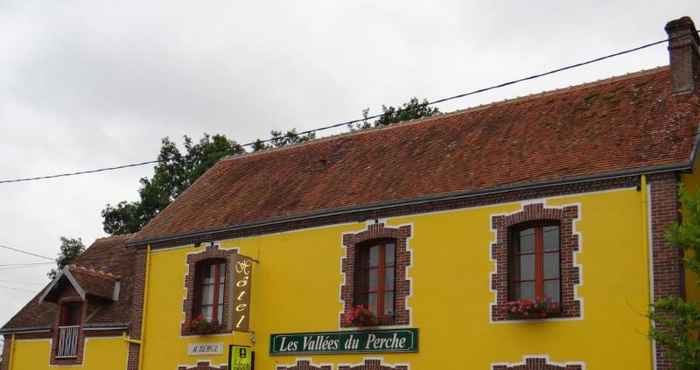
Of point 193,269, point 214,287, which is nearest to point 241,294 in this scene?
point 214,287

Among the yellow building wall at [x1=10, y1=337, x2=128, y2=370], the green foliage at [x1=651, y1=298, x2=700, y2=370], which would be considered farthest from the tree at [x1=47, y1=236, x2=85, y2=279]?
the green foliage at [x1=651, y1=298, x2=700, y2=370]

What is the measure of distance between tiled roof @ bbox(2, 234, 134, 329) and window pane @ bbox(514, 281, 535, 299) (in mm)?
10249

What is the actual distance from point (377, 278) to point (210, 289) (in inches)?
182

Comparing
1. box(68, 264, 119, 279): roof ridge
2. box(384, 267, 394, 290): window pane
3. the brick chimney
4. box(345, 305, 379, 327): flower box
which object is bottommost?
box(345, 305, 379, 327): flower box

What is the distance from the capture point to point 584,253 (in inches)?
657

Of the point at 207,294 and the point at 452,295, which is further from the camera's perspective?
the point at 207,294

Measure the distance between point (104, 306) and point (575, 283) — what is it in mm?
12728

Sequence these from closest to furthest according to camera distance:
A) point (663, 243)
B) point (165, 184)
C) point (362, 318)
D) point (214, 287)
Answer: point (663, 243), point (362, 318), point (214, 287), point (165, 184)

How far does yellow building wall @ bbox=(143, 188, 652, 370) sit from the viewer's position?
16.1 m

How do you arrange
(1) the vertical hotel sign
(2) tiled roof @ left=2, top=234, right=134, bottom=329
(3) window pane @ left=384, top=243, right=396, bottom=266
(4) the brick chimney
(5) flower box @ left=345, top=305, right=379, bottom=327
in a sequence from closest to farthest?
1. (4) the brick chimney
2. (5) flower box @ left=345, top=305, right=379, bottom=327
3. (3) window pane @ left=384, top=243, right=396, bottom=266
4. (1) the vertical hotel sign
5. (2) tiled roof @ left=2, top=234, right=134, bottom=329

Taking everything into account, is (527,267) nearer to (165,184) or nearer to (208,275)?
(208,275)

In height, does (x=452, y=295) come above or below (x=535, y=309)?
above

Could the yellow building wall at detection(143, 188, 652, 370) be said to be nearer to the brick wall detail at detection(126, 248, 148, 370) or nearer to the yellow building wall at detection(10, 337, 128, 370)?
the brick wall detail at detection(126, 248, 148, 370)

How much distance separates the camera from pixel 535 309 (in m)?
16.7
